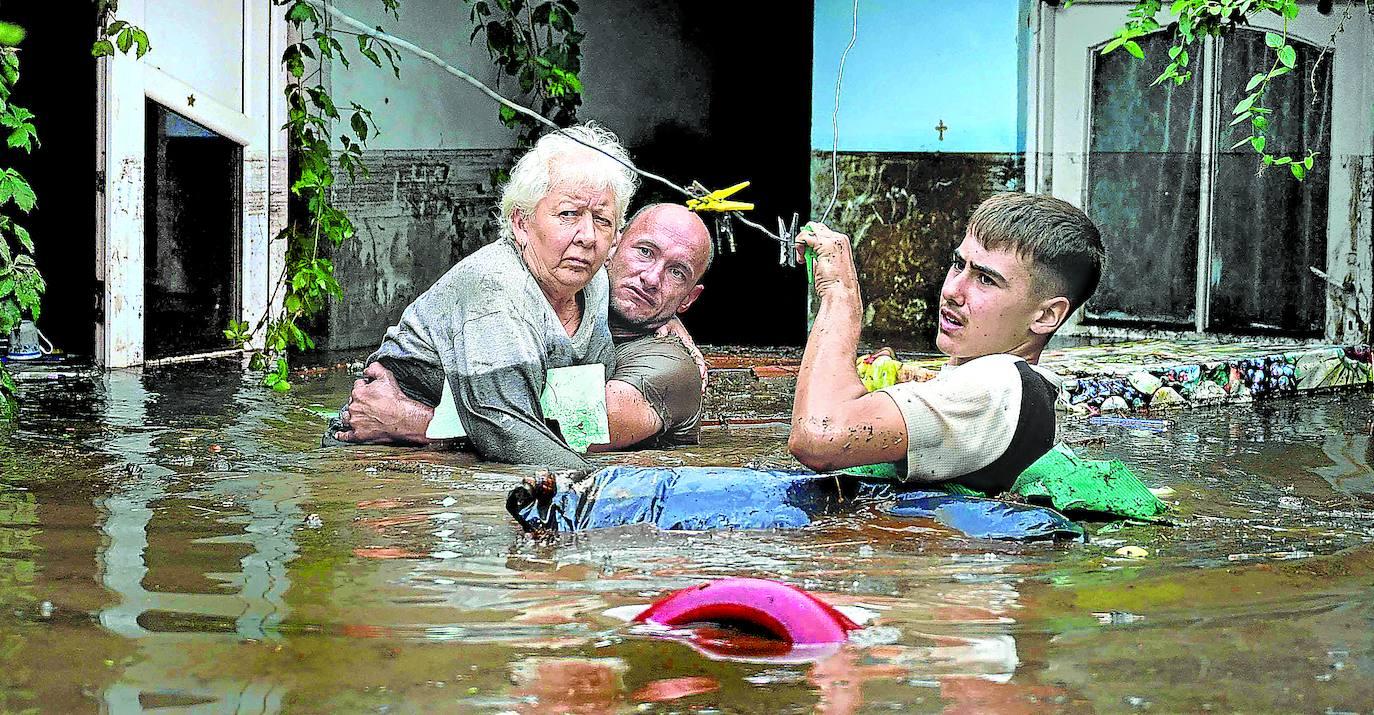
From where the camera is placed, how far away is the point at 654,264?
4875 millimetres

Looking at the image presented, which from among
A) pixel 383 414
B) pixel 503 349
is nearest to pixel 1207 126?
pixel 503 349

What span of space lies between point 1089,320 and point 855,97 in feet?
6.36

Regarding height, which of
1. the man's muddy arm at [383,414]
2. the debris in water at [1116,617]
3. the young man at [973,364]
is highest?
the young man at [973,364]

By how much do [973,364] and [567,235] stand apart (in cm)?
164

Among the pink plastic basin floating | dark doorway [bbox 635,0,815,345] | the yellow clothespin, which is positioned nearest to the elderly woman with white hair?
the yellow clothespin

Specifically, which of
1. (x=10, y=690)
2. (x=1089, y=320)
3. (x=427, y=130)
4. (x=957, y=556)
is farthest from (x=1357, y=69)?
(x=10, y=690)

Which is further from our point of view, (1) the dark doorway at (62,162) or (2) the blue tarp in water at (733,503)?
(1) the dark doorway at (62,162)

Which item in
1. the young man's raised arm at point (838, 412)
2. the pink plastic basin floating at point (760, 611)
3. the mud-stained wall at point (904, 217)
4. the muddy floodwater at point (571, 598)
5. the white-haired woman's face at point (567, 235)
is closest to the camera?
the muddy floodwater at point (571, 598)

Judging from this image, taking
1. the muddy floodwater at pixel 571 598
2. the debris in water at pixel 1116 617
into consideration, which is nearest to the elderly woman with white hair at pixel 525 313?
the muddy floodwater at pixel 571 598

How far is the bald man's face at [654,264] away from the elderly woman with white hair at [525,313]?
10cm

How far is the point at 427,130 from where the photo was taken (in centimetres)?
896

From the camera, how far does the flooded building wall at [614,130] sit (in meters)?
8.74

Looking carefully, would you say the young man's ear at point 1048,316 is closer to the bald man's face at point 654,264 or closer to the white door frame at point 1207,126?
the bald man's face at point 654,264

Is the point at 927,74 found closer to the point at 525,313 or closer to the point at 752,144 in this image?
the point at 752,144
